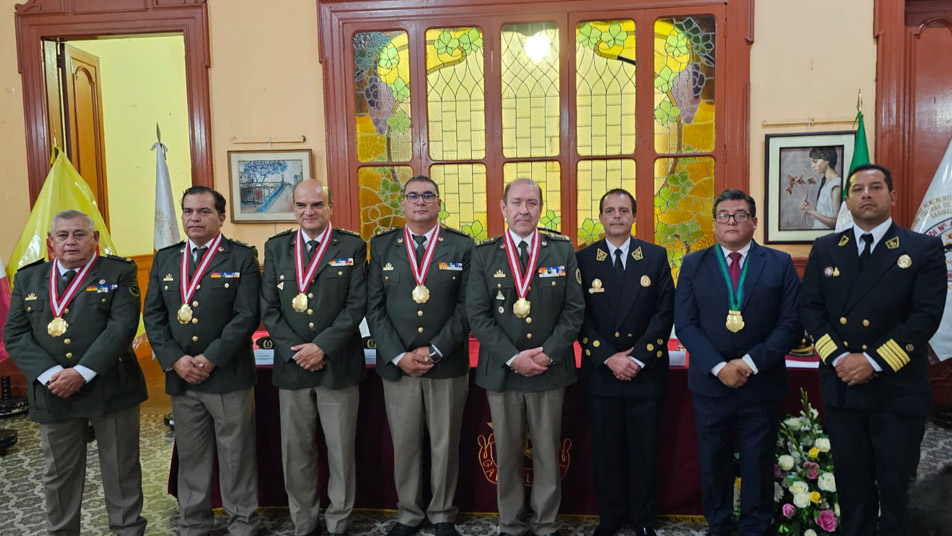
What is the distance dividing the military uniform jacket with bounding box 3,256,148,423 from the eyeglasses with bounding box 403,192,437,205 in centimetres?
130

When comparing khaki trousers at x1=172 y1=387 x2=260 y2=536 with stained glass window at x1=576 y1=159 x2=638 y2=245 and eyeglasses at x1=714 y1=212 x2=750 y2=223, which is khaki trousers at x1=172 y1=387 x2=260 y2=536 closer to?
eyeglasses at x1=714 y1=212 x2=750 y2=223

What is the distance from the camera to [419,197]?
2.85 metres

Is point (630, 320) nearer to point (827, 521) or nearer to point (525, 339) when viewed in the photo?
point (525, 339)

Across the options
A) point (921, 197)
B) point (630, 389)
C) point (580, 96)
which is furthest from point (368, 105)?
point (921, 197)

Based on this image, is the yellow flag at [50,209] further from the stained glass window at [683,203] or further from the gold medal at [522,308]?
the stained glass window at [683,203]

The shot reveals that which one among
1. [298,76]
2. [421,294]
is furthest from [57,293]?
[298,76]

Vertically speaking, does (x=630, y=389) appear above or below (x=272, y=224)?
below

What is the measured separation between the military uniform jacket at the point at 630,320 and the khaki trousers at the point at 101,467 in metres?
2.05

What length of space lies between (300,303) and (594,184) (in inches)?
108

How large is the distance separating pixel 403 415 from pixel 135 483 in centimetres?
123

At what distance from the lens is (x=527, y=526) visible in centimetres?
292

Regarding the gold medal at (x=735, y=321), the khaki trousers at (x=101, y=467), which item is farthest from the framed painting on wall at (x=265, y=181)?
the gold medal at (x=735, y=321)

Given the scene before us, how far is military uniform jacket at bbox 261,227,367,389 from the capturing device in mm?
2826

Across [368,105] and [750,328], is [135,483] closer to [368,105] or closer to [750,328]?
[750,328]
